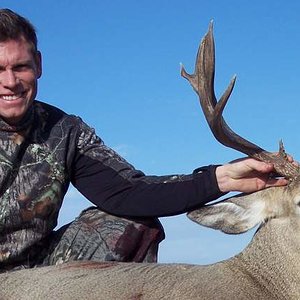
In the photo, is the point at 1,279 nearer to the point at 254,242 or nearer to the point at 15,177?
the point at 15,177

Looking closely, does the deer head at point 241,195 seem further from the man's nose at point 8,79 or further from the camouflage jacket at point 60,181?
the man's nose at point 8,79

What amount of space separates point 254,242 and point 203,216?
42 centimetres

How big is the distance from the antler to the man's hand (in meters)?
0.06

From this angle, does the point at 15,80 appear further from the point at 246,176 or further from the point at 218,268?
the point at 218,268

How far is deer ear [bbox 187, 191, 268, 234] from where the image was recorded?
825 centimetres

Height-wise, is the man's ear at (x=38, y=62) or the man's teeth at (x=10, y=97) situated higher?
the man's ear at (x=38, y=62)

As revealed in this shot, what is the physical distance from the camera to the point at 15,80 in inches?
339

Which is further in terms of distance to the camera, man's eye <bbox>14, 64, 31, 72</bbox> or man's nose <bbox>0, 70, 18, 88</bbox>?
man's eye <bbox>14, 64, 31, 72</bbox>

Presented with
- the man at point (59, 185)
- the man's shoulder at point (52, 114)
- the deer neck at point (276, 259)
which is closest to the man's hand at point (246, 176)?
the man at point (59, 185)

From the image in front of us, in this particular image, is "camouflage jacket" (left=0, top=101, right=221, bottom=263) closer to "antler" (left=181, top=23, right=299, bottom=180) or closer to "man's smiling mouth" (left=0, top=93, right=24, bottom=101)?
"man's smiling mouth" (left=0, top=93, right=24, bottom=101)

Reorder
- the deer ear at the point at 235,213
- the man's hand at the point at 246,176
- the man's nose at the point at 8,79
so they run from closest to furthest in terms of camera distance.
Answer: the man's hand at the point at 246,176, the deer ear at the point at 235,213, the man's nose at the point at 8,79

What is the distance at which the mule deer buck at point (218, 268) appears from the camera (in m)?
7.77

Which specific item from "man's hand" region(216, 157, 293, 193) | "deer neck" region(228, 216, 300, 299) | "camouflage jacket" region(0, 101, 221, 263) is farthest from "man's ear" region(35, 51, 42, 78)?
"deer neck" region(228, 216, 300, 299)

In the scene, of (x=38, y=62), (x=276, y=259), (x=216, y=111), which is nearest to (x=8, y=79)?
(x=38, y=62)
